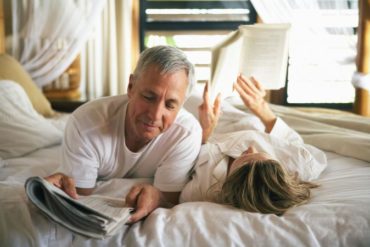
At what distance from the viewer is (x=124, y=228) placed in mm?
1044

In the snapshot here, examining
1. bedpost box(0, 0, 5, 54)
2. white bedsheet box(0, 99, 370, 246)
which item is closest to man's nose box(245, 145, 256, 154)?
white bedsheet box(0, 99, 370, 246)

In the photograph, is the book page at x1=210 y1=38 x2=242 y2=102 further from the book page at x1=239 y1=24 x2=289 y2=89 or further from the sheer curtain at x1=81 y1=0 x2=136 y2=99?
the sheer curtain at x1=81 y1=0 x2=136 y2=99

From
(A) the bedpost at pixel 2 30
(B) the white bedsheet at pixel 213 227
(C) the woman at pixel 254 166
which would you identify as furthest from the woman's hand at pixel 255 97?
(A) the bedpost at pixel 2 30

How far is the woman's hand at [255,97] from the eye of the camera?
1.71 meters

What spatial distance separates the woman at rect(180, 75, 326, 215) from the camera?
A: 3.75 feet

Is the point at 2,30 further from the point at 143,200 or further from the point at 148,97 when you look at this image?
the point at 143,200

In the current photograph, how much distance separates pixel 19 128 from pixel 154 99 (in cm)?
85

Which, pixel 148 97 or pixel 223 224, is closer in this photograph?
pixel 223 224

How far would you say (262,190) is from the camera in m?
1.14

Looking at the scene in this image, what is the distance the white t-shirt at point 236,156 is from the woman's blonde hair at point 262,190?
0.12 meters

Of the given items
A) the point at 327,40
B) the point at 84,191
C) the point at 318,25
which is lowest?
the point at 84,191

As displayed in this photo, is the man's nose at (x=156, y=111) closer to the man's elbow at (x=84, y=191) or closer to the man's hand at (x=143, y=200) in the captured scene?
the man's hand at (x=143, y=200)

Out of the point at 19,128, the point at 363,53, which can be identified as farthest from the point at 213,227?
the point at 363,53

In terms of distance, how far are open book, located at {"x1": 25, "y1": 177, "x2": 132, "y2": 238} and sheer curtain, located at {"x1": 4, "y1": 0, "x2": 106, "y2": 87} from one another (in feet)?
6.59
